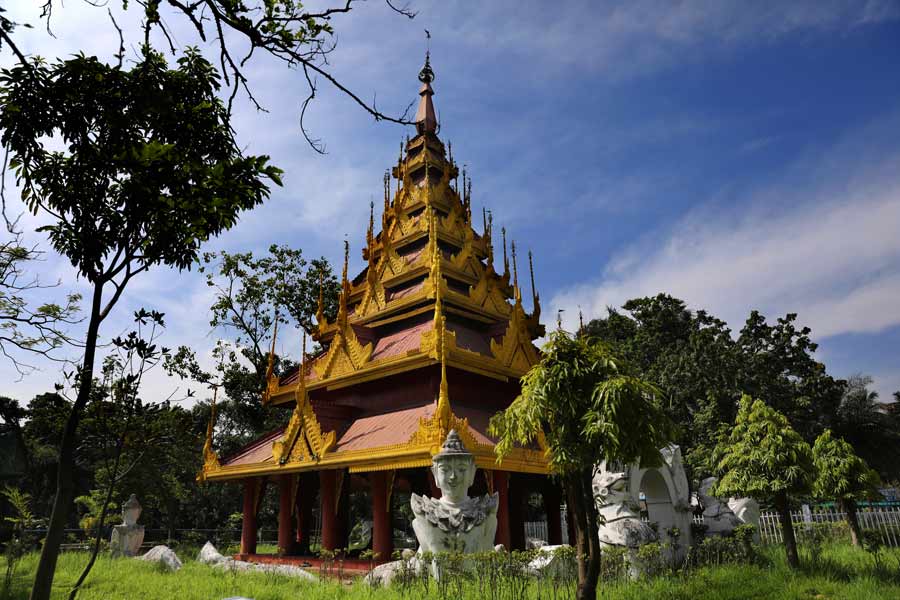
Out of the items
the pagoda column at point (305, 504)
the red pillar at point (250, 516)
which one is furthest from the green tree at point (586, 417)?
the red pillar at point (250, 516)

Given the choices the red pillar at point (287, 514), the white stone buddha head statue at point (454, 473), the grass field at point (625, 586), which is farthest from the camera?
the red pillar at point (287, 514)

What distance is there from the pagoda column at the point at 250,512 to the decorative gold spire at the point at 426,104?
16068mm

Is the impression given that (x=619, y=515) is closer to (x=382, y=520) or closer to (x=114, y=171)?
(x=382, y=520)

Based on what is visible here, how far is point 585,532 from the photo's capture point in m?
8.09

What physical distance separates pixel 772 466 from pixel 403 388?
9582 mm

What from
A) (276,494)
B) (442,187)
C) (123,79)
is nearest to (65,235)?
(123,79)

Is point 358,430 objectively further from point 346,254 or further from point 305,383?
point 346,254

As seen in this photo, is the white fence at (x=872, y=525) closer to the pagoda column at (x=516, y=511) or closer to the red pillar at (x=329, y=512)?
the pagoda column at (x=516, y=511)

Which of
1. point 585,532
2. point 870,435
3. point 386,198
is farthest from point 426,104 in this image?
point 870,435

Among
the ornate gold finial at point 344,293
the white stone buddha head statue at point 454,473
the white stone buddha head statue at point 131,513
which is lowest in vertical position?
the white stone buddha head statue at point 131,513

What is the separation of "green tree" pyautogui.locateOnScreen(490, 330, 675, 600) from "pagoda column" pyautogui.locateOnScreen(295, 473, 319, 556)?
12.7 metres

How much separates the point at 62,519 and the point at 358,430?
10.6 meters

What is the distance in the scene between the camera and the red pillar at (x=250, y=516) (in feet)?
60.4

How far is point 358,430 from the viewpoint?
53.0ft
